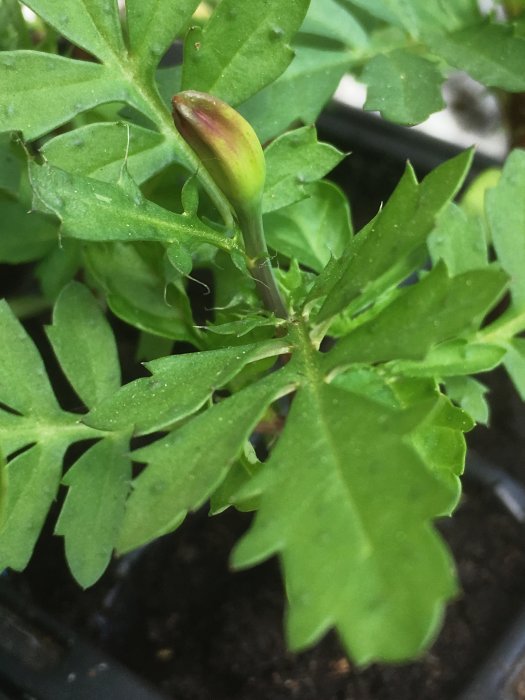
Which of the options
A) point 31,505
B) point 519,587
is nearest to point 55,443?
point 31,505

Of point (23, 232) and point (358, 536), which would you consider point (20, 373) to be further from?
point (358, 536)

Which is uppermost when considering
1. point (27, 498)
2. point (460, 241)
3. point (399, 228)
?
point (399, 228)

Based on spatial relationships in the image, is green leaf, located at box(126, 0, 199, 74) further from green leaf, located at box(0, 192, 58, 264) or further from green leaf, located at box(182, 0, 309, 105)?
green leaf, located at box(0, 192, 58, 264)

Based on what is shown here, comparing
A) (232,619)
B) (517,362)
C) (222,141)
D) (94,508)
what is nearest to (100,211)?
(222,141)

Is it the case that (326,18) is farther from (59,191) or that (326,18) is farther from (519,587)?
(519,587)

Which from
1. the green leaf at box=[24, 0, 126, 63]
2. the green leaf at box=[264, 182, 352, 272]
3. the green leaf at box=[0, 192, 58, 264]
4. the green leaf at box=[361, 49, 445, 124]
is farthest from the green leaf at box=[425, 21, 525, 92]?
the green leaf at box=[0, 192, 58, 264]

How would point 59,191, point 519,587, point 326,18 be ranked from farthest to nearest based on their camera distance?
point 519,587 < point 326,18 < point 59,191
